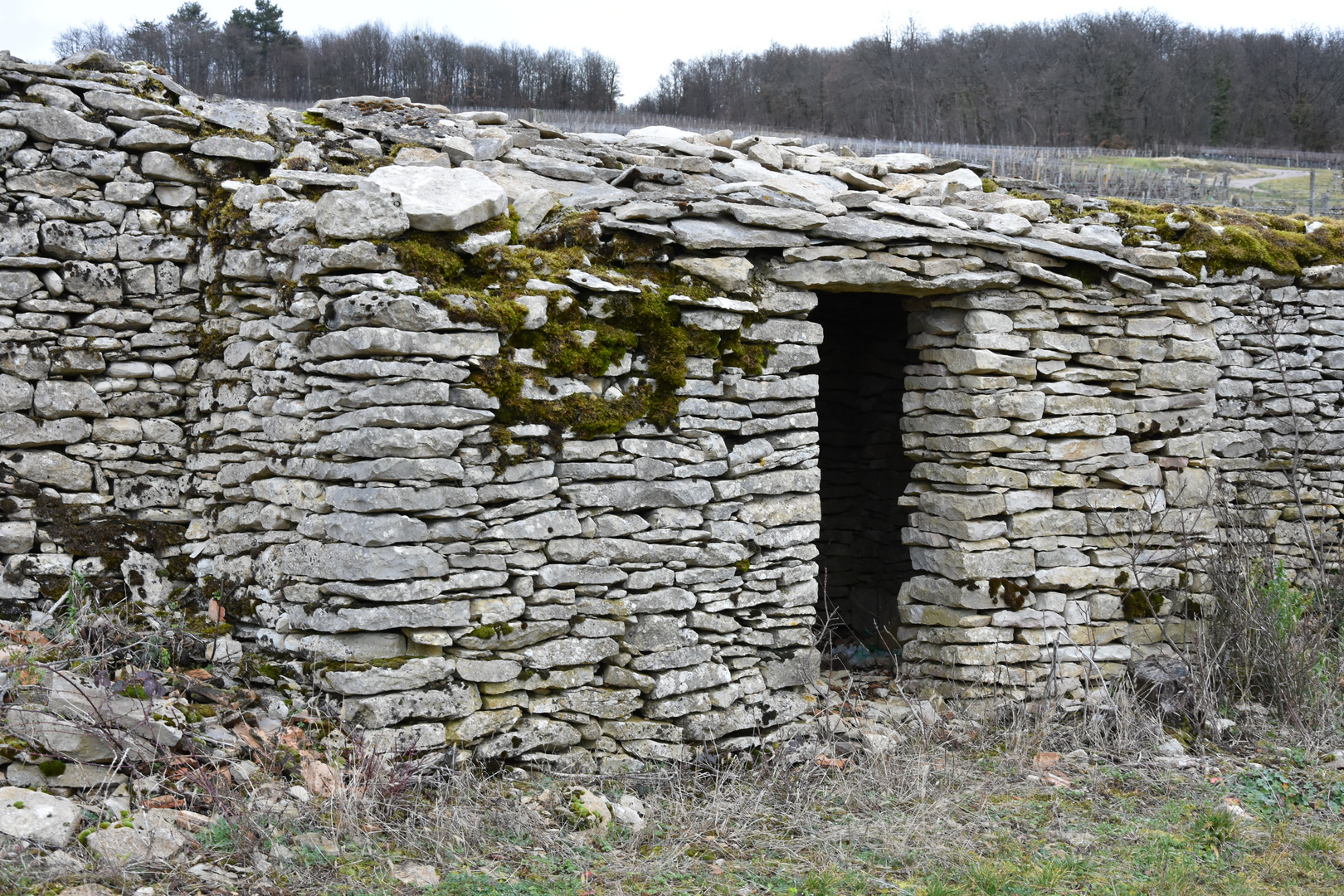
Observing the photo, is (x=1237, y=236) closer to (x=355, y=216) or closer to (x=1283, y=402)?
(x=1283, y=402)

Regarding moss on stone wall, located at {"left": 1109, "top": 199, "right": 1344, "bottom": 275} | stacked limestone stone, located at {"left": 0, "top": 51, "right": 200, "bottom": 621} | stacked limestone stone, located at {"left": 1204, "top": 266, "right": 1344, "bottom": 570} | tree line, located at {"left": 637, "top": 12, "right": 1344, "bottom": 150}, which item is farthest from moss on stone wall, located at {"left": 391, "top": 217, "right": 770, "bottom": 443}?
tree line, located at {"left": 637, "top": 12, "right": 1344, "bottom": 150}

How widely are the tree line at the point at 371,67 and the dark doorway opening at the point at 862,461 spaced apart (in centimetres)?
656

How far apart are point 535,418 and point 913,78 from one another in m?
17.2

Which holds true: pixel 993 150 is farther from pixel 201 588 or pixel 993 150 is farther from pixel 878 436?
pixel 201 588

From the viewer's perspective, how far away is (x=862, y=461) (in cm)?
720

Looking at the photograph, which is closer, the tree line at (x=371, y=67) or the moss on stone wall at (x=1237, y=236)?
the moss on stone wall at (x=1237, y=236)

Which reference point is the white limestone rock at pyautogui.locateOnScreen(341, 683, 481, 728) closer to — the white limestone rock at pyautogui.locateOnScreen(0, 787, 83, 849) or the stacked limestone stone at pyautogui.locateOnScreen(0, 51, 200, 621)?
the white limestone rock at pyautogui.locateOnScreen(0, 787, 83, 849)

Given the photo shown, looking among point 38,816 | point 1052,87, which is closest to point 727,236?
point 38,816

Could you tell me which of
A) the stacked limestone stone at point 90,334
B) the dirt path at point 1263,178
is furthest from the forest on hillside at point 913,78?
the stacked limestone stone at point 90,334

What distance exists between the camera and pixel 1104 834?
13.6 ft

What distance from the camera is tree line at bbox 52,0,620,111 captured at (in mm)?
11695

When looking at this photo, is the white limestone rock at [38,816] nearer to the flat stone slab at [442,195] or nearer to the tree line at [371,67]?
the flat stone slab at [442,195]

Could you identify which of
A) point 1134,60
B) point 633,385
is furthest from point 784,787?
point 1134,60

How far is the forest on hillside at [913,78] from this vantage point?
12.1 m
